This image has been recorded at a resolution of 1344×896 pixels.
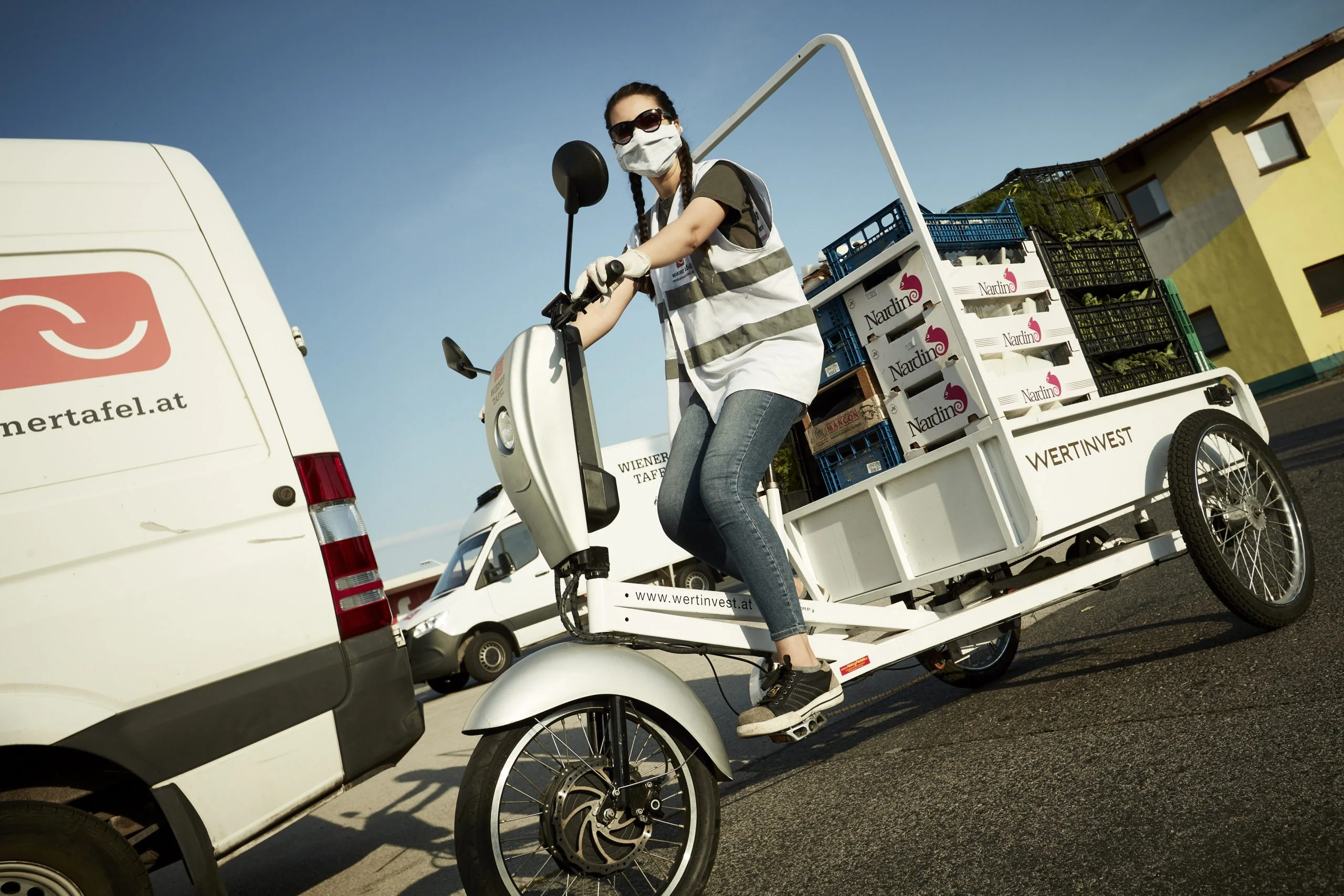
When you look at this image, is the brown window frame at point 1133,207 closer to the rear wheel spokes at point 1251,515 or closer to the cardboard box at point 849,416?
the rear wheel spokes at point 1251,515

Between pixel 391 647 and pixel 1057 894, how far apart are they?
210cm

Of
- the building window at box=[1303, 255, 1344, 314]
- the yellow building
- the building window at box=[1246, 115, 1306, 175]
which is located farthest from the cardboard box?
the building window at box=[1246, 115, 1306, 175]

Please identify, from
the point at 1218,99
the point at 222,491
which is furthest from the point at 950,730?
the point at 1218,99

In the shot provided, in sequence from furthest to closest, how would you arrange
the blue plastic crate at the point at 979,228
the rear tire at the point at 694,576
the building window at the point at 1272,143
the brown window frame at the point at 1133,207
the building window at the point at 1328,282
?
the brown window frame at the point at 1133,207 → the building window at the point at 1272,143 → the building window at the point at 1328,282 → the rear tire at the point at 694,576 → the blue plastic crate at the point at 979,228

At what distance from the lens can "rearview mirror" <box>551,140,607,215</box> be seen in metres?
2.50

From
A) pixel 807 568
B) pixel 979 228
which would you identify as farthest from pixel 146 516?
pixel 979 228

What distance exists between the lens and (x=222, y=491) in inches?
111

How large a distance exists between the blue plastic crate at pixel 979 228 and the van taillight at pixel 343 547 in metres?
2.61

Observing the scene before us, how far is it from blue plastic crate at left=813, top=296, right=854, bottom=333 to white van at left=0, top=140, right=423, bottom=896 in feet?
Result: 7.94

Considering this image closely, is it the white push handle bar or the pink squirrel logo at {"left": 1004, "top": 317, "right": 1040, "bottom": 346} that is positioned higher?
the white push handle bar

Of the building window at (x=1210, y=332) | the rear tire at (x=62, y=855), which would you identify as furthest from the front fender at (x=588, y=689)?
the building window at (x=1210, y=332)

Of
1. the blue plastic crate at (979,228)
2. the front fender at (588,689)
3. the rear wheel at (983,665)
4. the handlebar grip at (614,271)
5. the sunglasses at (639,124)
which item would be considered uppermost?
the sunglasses at (639,124)

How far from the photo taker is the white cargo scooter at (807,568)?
2385 millimetres

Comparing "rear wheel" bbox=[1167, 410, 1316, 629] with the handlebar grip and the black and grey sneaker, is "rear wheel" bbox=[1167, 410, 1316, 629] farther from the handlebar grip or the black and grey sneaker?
the handlebar grip
